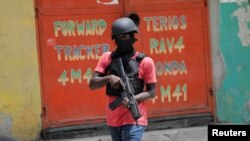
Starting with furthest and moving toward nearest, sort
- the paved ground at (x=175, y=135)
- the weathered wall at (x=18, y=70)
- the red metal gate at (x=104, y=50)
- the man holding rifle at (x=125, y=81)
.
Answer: the paved ground at (x=175, y=135) → the red metal gate at (x=104, y=50) → the weathered wall at (x=18, y=70) → the man holding rifle at (x=125, y=81)

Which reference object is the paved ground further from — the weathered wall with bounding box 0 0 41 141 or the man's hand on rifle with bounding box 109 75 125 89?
the man's hand on rifle with bounding box 109 75 125 89

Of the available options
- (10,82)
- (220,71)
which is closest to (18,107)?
(10,82)

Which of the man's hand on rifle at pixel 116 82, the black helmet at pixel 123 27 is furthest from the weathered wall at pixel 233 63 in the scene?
the man's hand on rifle at pixel 116 82

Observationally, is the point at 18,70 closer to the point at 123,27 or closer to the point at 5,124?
the point at 5,124

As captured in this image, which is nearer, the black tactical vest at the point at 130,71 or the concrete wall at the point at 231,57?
the black tactical vest at the point at 130,71

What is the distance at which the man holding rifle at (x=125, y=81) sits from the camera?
5.10m

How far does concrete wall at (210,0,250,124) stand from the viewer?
8.70m

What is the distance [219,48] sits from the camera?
8.72 m

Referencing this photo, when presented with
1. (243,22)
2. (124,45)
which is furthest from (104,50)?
(124,45)

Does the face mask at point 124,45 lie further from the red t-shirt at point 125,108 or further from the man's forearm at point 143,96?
the man's forearm at point 143,96

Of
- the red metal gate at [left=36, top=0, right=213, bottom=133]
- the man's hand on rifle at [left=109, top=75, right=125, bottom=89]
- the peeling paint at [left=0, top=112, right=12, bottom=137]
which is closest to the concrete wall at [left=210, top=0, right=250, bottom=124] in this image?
the red metal gate at [left=36, top=0, right=213, bottom=133]

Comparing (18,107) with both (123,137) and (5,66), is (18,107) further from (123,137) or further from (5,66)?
(123,137)

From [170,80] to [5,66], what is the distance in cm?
227

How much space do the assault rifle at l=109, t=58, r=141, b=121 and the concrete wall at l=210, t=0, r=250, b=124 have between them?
3.79 meters
